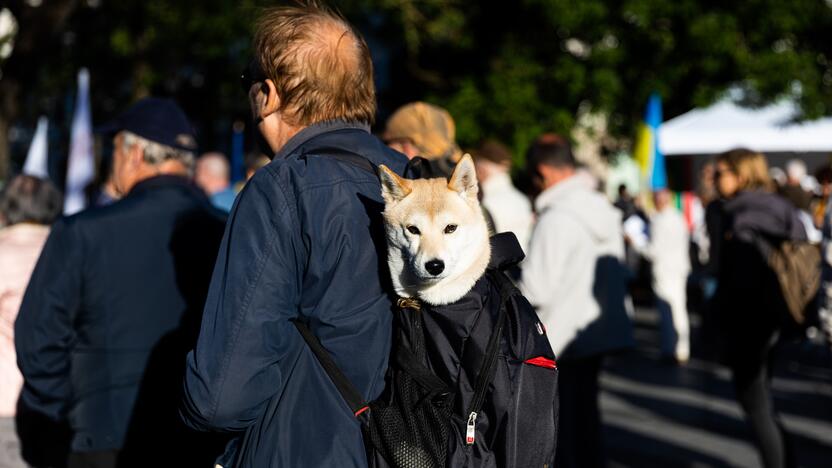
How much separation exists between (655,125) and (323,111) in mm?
13358

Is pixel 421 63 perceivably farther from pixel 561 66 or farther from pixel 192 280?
pixel 192 280

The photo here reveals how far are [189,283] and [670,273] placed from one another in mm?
9910

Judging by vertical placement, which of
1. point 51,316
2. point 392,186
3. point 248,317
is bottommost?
point 51,316

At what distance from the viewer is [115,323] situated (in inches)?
157

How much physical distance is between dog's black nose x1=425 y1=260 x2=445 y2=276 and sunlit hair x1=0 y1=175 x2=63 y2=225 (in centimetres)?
277

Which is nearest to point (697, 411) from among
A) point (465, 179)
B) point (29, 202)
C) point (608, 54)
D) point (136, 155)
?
point (29, 202)

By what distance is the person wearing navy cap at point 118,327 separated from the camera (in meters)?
3.90

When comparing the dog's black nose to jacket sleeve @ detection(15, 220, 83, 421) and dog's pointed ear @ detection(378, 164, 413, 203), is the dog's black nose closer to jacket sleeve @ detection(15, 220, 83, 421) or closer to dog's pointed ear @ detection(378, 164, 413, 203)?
dog's pointed ear @ detection(378, 164, 413, 203)

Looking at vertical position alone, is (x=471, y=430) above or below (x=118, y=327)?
below

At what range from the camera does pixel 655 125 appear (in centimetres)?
1564

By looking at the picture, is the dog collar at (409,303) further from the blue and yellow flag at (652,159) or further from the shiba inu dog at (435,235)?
the blue and yellow flag at (652,159)

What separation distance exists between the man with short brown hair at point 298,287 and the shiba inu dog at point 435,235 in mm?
61

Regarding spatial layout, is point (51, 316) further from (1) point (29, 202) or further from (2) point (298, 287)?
(2) point (298, 287)

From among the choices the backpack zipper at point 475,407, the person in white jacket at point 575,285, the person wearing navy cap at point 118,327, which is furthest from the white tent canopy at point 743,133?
the backpack zipper at point 475,407
